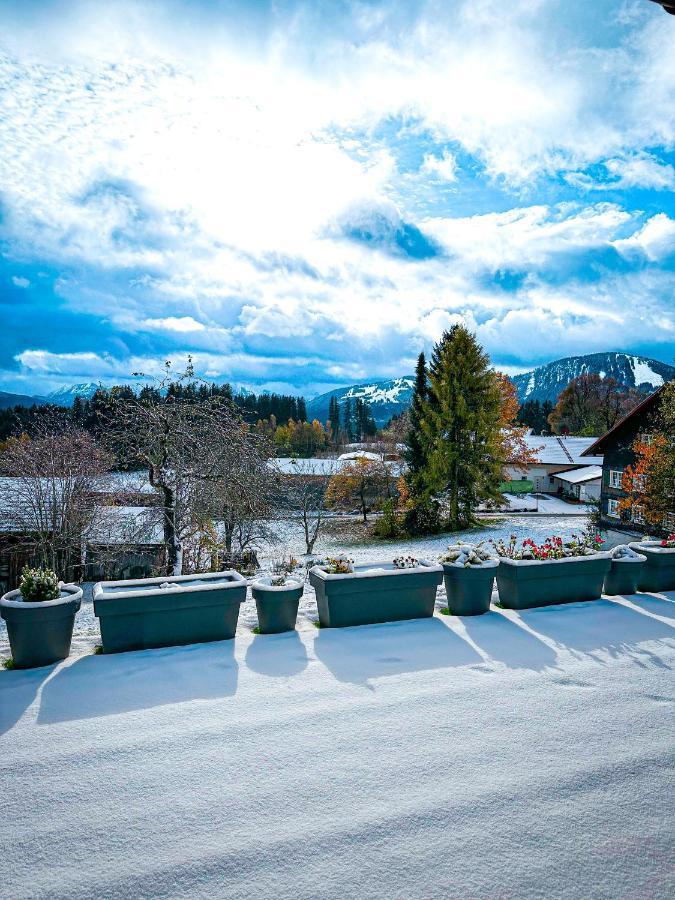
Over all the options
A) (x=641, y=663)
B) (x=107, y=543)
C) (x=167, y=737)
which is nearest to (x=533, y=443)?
(x=107, y=543)

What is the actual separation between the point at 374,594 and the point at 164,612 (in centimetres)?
234

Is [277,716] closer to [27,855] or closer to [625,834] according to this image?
[27,855]

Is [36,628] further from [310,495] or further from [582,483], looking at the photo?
[582,483]

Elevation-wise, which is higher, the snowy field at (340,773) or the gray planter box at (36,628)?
the gray planter box at (36,628)

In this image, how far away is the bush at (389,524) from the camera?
26812 millimetres

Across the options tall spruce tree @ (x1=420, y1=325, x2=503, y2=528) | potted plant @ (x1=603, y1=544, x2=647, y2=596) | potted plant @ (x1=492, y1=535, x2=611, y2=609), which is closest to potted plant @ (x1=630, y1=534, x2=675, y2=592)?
potted plant @ (x1=603, y1=544, x2=647, y2=596)

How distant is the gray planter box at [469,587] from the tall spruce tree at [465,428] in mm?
18470

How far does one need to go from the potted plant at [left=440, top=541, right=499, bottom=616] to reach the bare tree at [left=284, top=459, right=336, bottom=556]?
42.2 ft

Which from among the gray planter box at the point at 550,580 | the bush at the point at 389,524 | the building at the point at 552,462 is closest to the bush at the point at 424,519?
the bush at the point at 389,524

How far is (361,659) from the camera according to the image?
515 cm

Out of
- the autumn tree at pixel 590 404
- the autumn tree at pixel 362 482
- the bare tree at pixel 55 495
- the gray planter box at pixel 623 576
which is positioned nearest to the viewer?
the gray planter box at pixel 623 576

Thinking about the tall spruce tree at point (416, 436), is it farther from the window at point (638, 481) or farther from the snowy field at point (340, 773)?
the snowy field at point (340, 773)

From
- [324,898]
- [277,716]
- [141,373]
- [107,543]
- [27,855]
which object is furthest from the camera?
[107,543]

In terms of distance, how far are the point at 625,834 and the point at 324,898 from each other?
65.4 inches
